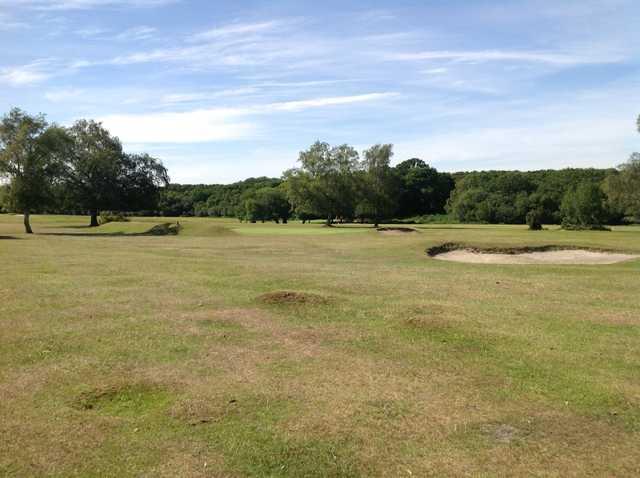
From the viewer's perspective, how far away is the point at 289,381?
9859 millimetres

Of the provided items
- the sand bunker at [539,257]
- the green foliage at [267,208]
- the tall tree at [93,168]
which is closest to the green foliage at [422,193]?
the green foliage at [267,208]

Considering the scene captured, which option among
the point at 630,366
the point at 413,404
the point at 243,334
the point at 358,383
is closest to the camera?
the point at 413,404

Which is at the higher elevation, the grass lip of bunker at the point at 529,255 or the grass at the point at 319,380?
the grass lip of bunker at the point at 529,255

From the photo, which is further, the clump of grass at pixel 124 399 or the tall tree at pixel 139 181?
the tall tree at pixel 139 181

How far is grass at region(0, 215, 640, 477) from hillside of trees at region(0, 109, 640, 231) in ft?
161

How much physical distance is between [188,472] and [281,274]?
16.9 m

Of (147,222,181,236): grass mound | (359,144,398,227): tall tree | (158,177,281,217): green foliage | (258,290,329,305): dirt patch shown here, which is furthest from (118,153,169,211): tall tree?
(258,290,329,305): dirt patch

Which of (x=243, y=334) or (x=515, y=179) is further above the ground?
(x=515, y=179)

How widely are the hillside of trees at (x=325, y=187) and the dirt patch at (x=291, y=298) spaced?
5449cm

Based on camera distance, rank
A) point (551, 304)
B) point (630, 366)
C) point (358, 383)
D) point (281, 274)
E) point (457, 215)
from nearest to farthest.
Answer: point (358, 383) < point (630, 366) < point (551, 304) < point (281, 274) < point (457, 215)

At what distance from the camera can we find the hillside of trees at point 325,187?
63.0 meters

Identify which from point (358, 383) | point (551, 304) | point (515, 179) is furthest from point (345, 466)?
point (515, 179)

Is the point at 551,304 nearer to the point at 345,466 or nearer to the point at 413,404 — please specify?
the point at 413,404

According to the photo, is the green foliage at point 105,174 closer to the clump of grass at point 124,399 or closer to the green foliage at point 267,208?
the green foliage at point 267,208
